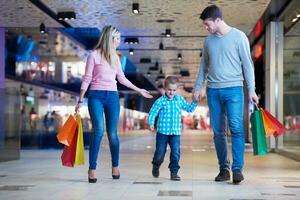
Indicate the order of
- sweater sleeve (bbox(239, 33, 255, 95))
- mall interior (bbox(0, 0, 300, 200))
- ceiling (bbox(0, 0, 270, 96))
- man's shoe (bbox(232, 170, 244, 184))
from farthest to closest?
1. ceiling (bbox(0, 0, 270, 96))
2. sweater sleeve (bbox(239, 33, 255, 95))
3. man's shoe (bbox(232, 170, 244, 184))
4. mall interior (bbox(0, 0, 300, 200))

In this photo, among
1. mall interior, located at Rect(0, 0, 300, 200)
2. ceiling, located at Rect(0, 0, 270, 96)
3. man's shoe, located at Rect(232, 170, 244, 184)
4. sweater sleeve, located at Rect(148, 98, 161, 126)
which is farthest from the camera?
ceiling, located at Rect(0, 0, 270, 96)

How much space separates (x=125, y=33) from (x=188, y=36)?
1.70 metres

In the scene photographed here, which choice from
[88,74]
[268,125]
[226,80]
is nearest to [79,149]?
[88,74]

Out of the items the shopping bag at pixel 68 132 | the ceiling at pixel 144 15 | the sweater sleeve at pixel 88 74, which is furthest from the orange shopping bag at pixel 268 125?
the ceiling at pixel 144 15

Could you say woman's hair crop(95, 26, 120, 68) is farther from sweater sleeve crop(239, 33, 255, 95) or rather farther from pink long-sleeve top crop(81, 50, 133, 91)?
sweater sleeve crop(239, 33, 255, 95)

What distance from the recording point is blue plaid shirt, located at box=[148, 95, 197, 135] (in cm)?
613

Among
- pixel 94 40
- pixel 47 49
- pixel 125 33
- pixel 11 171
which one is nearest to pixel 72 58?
pixel 47 49

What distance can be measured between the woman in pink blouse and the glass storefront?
5.55 meters

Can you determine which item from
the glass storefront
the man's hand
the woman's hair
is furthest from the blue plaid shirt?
the glass storefront

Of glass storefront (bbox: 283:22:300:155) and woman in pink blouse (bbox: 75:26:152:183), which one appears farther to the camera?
glass storefront (bbox: 283:22:300:155)

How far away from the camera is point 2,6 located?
10.8m

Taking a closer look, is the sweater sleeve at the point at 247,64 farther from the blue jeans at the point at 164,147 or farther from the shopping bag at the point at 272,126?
the blue jeans at the point at 164,147

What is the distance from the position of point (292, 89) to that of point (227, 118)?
6.20m

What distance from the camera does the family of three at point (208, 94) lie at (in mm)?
5566
